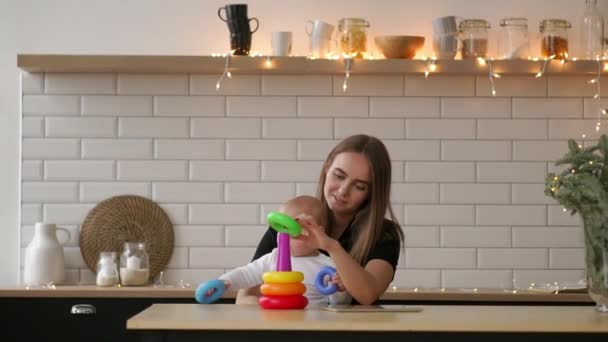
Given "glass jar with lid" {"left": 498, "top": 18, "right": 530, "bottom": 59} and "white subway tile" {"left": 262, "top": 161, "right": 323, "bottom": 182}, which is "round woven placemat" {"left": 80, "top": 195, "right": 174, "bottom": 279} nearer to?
"white subway tile" {"left": 262, "top": 161, "right": 323, "bottom": 182}

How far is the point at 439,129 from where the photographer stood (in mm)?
4836

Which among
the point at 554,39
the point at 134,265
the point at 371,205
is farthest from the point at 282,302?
the point at 554,39

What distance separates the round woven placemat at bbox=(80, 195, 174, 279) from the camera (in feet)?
15.7

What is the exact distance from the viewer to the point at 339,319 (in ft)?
8.33

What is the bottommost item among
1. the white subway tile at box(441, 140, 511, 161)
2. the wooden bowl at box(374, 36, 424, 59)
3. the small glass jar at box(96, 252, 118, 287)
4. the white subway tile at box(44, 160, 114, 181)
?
the small glass jar at box(96, 252, 118, 287)

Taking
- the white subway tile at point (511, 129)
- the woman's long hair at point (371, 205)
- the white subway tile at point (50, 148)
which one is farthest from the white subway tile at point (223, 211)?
the woman's long hair at point (371, 205)

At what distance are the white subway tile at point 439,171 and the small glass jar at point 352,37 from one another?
537mm

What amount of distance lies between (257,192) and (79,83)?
0.91 m

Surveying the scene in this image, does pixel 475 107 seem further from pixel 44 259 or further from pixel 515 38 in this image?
pixel 44 259

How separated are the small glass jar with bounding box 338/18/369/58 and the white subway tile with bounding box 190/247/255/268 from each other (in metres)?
0.95

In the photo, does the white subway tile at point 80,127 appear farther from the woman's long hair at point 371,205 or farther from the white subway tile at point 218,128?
the woman's long hair at point 371,205

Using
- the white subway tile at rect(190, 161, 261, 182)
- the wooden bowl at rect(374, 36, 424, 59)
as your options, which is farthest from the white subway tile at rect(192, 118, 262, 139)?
the wooden bowl at rect(374, 36, 424, 59)

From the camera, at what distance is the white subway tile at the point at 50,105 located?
481 centimetres

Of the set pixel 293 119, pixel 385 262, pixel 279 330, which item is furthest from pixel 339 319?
pixel 293 119
